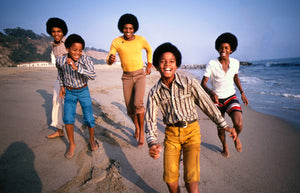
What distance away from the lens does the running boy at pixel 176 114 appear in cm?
156

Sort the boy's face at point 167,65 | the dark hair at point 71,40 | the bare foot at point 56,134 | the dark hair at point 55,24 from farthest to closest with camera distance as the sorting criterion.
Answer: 1. the bare foot at point 56,134
2. the dark hair at point 55,24
3. the dark hair at point 71,40
4. the boy's face at point 167,65

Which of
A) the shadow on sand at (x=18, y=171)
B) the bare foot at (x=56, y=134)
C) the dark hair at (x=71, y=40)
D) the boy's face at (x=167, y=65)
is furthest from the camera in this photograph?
the bare foot at (x=56, y=134)

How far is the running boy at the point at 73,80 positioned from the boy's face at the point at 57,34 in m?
0.68

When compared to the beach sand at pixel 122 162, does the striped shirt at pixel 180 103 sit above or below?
above

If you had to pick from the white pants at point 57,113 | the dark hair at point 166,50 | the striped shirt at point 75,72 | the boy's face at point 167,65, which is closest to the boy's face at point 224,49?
the dark hair at point 166,50

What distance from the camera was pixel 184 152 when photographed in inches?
64.9

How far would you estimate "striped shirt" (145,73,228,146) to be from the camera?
65.2 inches

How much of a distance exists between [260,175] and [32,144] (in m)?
3.87

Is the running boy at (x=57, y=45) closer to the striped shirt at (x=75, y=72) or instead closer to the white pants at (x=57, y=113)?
the white pants at (x=57, y=113)

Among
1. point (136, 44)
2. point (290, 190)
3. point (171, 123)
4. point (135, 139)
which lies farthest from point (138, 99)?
point (290, 190)

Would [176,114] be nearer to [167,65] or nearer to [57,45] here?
[167,65]

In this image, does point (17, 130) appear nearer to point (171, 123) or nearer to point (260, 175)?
point (171, 123)

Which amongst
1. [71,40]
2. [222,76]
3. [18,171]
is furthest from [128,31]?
[18,171]

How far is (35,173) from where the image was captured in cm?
222
